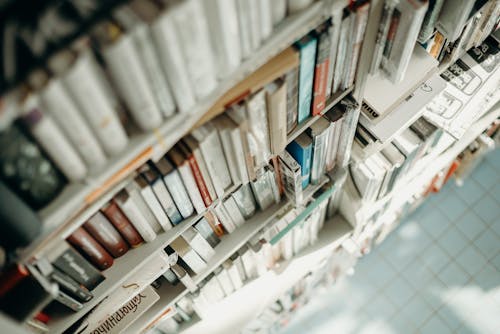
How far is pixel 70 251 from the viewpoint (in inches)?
41.4

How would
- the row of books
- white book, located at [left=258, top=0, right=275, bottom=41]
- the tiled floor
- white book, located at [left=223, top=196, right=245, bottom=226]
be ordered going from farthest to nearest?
1. the tiled floor
2. the row of books
3. white book, located at [left=223, top=196, right=245, bottom=226]
4. white book, located at [left=258, top=0, right=275, bottom=41]

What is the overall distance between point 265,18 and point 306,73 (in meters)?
0.28

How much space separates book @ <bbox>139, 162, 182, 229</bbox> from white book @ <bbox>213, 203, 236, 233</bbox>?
190 mm

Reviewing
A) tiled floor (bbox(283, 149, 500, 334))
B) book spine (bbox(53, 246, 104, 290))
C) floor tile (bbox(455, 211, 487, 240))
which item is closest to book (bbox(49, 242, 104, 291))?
book spine (bbox(53, 246, 104, 290))

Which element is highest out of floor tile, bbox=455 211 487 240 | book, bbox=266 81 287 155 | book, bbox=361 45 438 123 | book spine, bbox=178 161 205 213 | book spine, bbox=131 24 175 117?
book spine, bbox=131 24 175 117

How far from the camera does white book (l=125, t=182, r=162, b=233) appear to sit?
1.09m

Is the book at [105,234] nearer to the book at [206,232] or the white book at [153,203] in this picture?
the white book at [153,203]

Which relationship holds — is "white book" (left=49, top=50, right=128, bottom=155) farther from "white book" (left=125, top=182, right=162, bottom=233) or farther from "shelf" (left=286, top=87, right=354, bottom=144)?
"shelf" (left=286, top=87, right=354, bottom=144)

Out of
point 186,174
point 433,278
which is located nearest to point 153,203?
point 186,174

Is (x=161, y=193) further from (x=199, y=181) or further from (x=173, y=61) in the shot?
(x=173, y=61)

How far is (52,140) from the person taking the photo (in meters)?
0.78

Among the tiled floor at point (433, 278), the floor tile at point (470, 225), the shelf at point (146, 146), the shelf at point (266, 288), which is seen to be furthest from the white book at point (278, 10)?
the floor tile at point (470, 225)

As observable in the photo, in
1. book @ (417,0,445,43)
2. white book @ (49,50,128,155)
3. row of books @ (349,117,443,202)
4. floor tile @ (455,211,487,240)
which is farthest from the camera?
floor tile @ (455,211,487,240)

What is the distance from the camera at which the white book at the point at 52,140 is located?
2.34 ft
